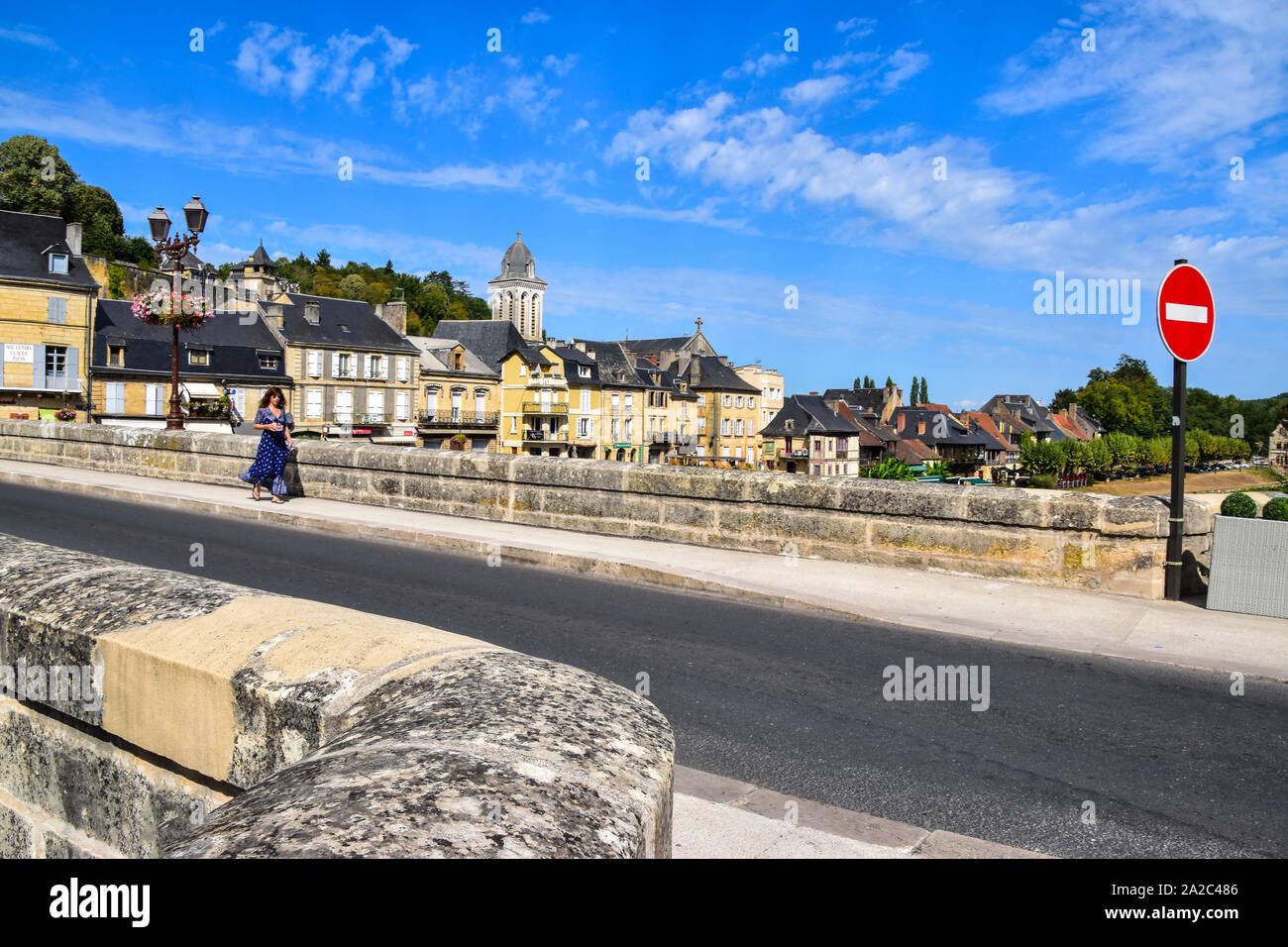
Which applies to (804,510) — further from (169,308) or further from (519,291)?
(519,291)

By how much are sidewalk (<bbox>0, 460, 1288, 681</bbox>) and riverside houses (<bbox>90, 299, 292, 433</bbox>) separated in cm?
4393

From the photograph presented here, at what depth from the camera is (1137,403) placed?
448 ft

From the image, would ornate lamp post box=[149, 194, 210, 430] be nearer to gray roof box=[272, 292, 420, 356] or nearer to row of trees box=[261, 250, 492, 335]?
gray roof box=[272, 292, 420, 356]

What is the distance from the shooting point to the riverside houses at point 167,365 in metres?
54.0

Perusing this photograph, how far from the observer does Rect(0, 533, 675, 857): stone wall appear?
1.40 metres

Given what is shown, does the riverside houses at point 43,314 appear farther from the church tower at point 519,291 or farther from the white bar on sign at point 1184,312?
the church tower at point 519,291

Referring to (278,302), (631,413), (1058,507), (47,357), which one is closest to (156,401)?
(47,357)

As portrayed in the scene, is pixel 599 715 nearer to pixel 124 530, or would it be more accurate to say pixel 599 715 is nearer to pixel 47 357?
pixel 124 530

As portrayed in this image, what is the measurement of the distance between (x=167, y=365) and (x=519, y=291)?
2445 inches

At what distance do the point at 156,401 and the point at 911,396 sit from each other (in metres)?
122

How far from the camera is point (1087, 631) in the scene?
662 centimetres

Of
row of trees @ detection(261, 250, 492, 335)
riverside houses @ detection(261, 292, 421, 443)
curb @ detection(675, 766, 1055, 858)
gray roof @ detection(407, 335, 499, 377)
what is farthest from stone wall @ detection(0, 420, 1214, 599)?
row of trees @ detection(261, 250, 492, 335)
